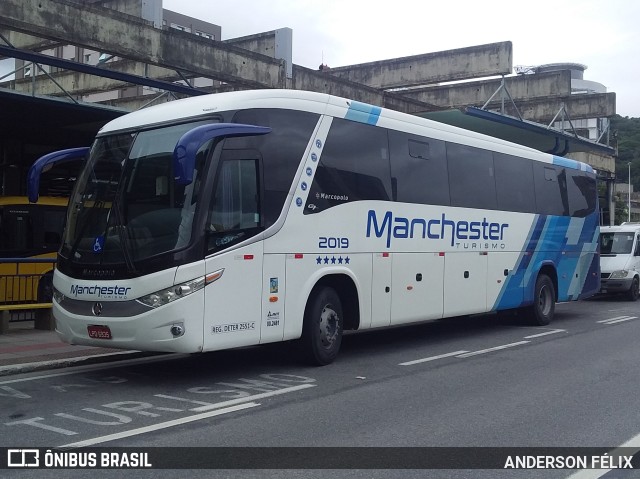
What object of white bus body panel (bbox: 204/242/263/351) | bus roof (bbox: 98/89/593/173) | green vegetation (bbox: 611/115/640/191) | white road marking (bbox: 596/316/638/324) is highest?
green vegetation (bbox: 611/115/640/191)

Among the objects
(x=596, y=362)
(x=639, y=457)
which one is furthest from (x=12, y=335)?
(x=639, y=457)

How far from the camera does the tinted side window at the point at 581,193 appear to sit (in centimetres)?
1700

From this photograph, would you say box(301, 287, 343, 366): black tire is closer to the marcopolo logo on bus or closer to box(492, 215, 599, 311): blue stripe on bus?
the marcopolo logo on bus

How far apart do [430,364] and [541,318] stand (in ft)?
19.7

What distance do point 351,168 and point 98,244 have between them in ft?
12.2

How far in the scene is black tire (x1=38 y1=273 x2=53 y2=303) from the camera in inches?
585

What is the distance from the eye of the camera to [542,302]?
1586 centimetres

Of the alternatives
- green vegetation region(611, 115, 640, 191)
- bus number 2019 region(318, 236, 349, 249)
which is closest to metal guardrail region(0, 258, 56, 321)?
bus number 2019 region(318, 236, 349, 249)

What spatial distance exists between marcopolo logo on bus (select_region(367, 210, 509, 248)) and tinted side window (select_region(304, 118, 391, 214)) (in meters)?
0.39

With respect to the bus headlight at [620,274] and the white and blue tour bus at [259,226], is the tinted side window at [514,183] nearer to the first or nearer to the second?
the white and blue tour bus at [259,226]

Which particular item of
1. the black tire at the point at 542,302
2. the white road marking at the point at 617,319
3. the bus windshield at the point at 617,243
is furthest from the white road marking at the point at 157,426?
the bus windshield at the point at 617,243

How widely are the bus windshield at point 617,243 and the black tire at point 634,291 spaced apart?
1.02 metres

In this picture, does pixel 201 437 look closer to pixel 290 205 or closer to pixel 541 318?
pixel 290 205

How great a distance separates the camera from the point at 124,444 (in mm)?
6195
